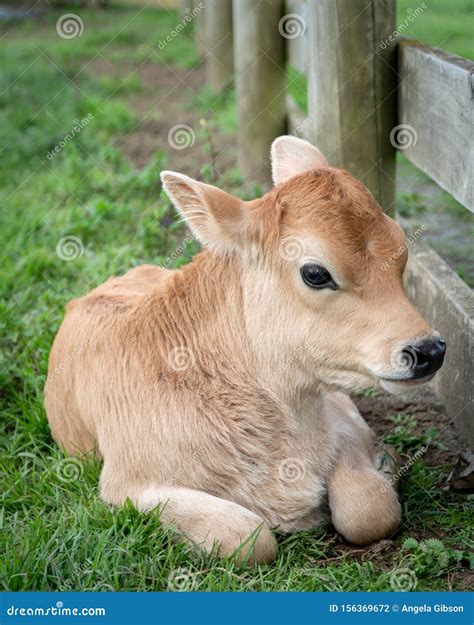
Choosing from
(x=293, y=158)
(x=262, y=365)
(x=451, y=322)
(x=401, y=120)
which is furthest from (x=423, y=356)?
(x=401, y=120)

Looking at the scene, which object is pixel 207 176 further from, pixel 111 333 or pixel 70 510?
pixel 70 510

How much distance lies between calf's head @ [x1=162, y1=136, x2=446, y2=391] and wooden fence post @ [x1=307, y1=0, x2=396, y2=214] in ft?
5.45

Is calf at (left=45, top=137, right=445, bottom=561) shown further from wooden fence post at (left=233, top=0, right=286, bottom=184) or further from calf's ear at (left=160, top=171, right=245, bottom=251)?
wooden fence post at (left=233, top=0, right=286, bottom=184)

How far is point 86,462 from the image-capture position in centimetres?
488

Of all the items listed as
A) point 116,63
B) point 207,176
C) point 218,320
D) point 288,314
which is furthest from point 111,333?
point 116,63

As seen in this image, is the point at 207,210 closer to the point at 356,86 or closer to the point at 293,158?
the point at 293,158

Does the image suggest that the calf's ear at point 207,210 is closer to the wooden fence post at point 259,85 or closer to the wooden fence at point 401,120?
the wooden fence at point 401,120

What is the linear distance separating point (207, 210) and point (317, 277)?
0.56 meters

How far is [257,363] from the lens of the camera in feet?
14.3

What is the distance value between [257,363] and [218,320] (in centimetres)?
29

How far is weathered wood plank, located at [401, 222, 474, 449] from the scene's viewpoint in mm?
4805

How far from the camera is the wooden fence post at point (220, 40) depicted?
11.6 metres

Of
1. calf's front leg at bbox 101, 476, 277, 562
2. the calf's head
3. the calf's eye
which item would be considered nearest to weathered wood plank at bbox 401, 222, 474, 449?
the calf's head

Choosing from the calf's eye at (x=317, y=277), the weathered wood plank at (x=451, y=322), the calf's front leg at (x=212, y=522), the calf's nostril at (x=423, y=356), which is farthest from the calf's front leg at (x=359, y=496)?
the calf's eye at (x=317, y=277)
